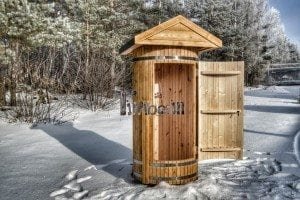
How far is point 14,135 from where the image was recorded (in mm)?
10867

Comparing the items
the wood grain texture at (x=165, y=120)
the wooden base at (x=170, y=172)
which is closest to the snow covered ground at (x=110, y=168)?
the wooden base at (x=170, y=172)

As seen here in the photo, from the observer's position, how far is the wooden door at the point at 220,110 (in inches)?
307

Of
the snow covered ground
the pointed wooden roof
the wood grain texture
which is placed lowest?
the snow covered ground

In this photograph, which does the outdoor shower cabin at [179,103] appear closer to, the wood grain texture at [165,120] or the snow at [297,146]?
the wood grain texture at [165,120]

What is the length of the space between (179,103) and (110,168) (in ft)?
6.02

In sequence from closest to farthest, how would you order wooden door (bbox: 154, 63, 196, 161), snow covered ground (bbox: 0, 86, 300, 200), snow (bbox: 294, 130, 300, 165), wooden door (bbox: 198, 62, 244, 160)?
snow covered ground (bbox: 0, 86, 300, 200)
wooden door (bbox: 154, 63, 196, 161)
wooden door (bbox: 198, 62, 244, 160)
snow (bbox: 294, 130, 300, 165)

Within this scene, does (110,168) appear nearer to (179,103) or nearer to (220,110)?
(179,103)

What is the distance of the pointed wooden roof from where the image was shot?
5.65 meters

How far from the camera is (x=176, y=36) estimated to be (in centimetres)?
579

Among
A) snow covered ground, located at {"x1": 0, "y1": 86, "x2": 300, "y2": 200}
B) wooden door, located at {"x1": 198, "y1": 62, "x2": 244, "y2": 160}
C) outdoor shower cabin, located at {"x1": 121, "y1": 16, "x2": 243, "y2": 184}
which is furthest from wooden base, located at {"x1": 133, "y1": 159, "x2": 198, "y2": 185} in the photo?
wooden door, located at {"x1": 198, "y1": 62, "x2": 244, "y2": 160}

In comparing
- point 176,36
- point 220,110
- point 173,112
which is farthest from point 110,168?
point 176,36

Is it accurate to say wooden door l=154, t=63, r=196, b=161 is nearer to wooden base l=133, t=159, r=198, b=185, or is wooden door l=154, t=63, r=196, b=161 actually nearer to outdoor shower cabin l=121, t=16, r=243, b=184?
outdoor shower cabin l=121, t=16, r=243, b=184

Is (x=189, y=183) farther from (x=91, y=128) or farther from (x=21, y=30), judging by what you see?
(x=21, y=30)

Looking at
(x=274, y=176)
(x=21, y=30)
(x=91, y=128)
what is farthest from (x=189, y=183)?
(x=21, y=30)
